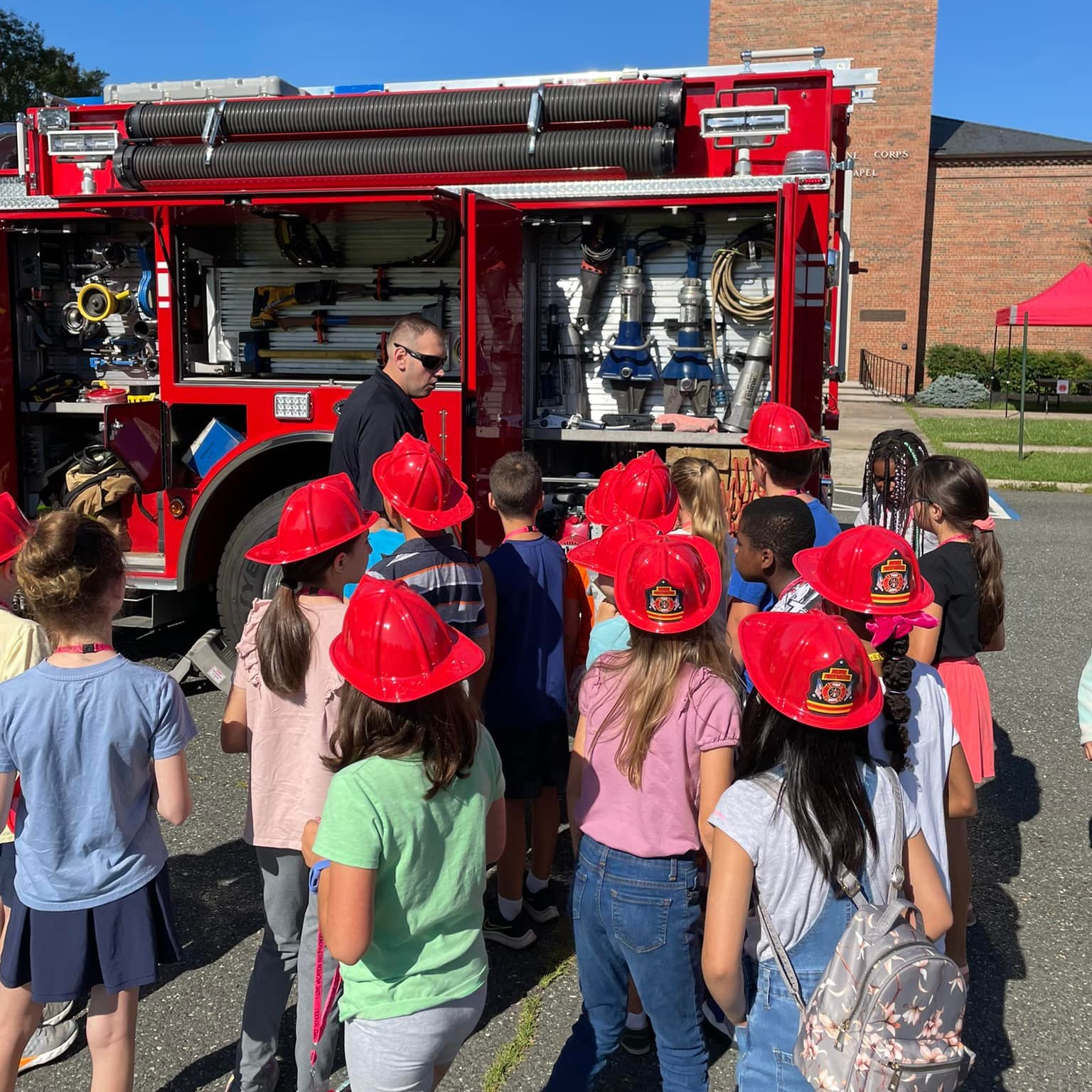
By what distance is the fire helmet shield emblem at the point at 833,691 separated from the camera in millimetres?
1816

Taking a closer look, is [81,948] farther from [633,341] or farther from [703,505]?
[633,341]

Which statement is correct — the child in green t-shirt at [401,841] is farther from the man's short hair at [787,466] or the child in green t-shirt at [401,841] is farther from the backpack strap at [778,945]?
the man's short hair at [787,466]

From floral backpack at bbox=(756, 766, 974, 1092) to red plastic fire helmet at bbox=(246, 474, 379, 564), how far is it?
143cm

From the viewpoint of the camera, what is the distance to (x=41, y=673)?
2271 mm

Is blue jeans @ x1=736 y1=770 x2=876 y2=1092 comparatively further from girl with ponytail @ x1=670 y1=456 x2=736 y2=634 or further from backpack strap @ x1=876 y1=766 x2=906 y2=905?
girl with ponytail @ x1=670 y1=456 x2=736 y2=634

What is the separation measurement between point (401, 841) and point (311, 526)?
0.91 metres

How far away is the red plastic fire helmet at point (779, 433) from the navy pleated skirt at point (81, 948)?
234 centimetres

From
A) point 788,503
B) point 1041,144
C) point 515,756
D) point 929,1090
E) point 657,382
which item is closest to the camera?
point 929,1090

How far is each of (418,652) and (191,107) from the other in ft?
17.3

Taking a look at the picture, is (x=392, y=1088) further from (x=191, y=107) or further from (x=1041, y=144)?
(x=1041, y=144)

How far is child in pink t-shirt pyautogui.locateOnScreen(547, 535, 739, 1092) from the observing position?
7.41ft

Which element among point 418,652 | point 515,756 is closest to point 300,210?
point 515,756

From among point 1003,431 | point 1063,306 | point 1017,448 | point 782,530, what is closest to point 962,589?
point 782,530

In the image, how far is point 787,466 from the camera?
3.61 m
